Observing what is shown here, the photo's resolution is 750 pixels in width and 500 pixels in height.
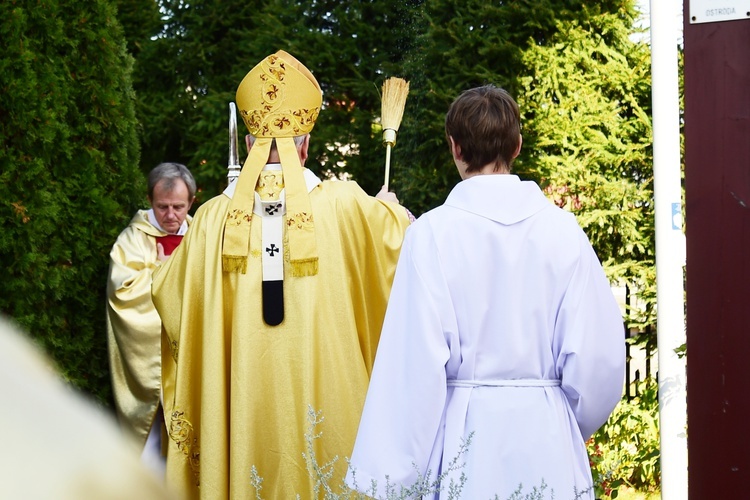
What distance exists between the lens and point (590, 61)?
21.2 feet

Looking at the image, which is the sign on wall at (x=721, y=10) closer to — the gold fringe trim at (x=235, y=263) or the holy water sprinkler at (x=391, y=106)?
the holy water sprinkler at (x=391, y=106)

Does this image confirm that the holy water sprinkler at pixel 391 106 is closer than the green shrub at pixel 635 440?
Yes

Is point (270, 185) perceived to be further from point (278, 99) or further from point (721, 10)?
point (721, 10)

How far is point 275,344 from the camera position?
4.24m

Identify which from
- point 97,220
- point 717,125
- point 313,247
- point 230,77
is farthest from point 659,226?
point 230,77

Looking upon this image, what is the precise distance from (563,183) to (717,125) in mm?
3787

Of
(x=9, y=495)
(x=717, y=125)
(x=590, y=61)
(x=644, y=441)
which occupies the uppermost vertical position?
(x=590, y=61)

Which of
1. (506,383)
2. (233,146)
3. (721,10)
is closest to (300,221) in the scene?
(233,146)

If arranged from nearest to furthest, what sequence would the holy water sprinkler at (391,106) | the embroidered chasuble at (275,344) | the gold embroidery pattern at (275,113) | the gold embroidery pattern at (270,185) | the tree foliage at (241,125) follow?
the embroidered chasuble at (275,344), the gold embroidery pattern at (270,185), the gold embroidery pattern at (275,113), the holy water sprinkler at (391,106), the tree foliage at (241,125)

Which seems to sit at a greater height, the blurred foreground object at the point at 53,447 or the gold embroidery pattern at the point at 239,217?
the gold embroidery pattern at the point at 239,217

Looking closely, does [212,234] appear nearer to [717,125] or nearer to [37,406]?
[717,125]

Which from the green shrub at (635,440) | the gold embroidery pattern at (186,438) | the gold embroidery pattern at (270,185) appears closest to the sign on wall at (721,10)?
the gold embroidery pattern at (270,185)

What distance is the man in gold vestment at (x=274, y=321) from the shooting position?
13.8ft

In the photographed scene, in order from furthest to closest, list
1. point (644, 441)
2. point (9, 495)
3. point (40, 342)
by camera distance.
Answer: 1. point (644, 441)
2. point (40, 342)
3. point (9, 495)
